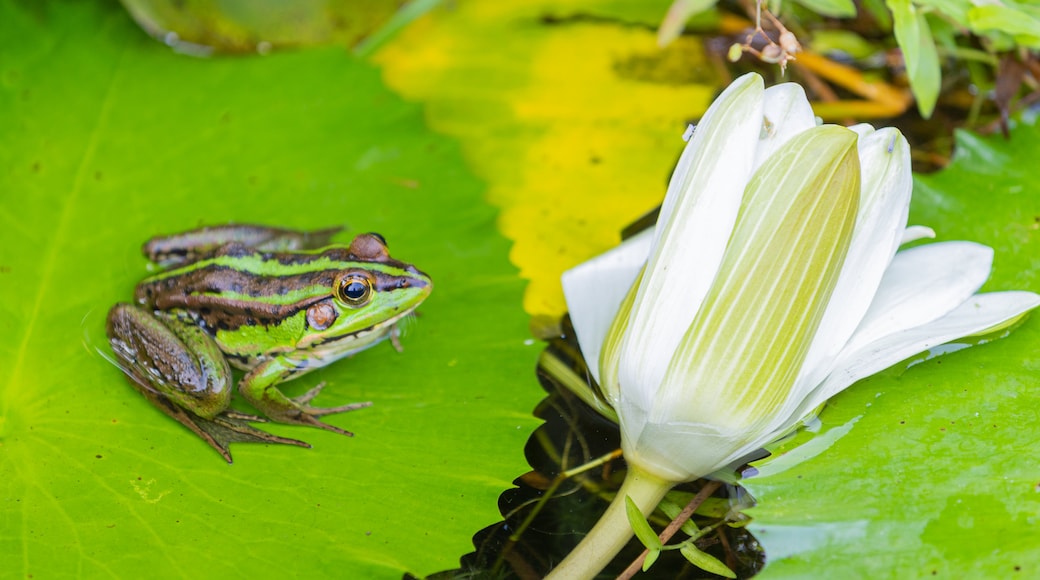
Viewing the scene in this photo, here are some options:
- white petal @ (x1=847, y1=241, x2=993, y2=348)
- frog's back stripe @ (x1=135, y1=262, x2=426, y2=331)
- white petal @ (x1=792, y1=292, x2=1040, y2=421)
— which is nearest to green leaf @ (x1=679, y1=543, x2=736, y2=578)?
white petal @ (x1=792, y1=292, x2=1040, y2=421)

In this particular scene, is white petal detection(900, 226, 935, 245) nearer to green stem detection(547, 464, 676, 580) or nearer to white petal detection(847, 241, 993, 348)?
white petal detection(847, 241, 993, 348)

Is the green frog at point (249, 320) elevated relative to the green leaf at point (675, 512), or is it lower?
elevated

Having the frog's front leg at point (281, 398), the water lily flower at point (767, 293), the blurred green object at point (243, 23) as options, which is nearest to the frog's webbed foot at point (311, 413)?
the frog's front leg at point (281, 398)

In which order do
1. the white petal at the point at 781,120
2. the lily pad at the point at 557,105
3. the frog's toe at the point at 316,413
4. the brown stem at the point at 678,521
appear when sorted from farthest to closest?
the lily pad at the point at 557,105
the frog's toe at the point at 316,413
the brown stem at the point at 678,521
the white petal at the point at 781,120

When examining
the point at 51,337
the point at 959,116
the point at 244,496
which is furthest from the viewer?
the point at 959,116

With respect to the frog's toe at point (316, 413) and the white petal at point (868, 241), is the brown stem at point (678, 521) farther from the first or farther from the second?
the frog's toe at point (316, 413)

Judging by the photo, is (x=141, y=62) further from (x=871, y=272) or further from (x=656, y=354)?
(x=871, y=272)

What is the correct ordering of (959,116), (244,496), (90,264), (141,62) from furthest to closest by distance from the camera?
(959,116), (141,62), (90,264), (244,496)

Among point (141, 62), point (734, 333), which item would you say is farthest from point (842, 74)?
point (141, 62)
